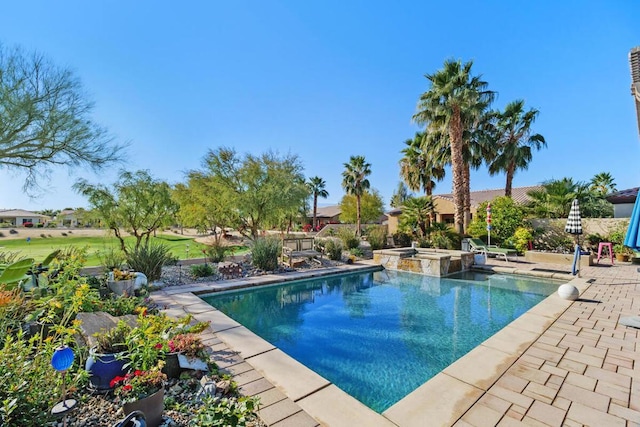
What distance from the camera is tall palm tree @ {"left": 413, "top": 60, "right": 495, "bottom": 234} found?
49.5ft

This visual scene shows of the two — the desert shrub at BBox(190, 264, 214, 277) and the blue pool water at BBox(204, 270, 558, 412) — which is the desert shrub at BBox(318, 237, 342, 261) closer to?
the blue pool water at BBox(204, 270, 558, 412)

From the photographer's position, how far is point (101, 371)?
8.61ft

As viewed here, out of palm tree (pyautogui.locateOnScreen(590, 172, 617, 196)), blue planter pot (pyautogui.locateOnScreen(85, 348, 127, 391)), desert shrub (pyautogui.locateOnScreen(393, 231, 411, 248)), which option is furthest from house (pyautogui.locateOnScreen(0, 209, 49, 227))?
palm tree (pyautogui.locateOnScreen(590, 172, 617, 196))

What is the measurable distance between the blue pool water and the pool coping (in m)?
0.65

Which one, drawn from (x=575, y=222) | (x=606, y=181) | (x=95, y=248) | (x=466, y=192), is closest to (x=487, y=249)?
(x=575, y=222)

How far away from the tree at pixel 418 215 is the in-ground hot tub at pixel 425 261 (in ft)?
16.2

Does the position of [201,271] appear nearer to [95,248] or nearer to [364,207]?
[95,248]

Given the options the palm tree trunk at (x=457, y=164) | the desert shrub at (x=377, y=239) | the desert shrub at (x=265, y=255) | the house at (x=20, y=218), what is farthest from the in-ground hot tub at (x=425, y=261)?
the house at (x=20, y=218)

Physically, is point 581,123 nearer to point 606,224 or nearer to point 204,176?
point 606,224

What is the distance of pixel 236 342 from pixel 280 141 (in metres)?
12.6

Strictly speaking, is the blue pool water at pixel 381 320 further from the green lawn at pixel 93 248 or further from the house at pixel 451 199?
the house at pixel 451 199

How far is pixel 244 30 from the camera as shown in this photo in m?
9.12

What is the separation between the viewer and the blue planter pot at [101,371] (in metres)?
2.62

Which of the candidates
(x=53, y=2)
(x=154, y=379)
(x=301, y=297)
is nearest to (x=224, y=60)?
(x=53, y=2)
